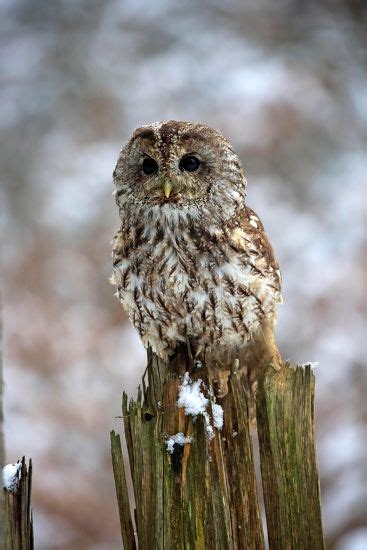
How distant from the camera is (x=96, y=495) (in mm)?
2553

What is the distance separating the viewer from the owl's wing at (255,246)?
1679mm

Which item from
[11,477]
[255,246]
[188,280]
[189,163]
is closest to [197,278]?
[188,280]

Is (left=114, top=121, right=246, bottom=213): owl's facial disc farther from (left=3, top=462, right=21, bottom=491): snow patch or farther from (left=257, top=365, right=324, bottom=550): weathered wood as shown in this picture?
(left=3, top=462, right=21, bottom=491): snow patch

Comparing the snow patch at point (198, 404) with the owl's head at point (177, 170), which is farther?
the owl's head at point (177, 170)

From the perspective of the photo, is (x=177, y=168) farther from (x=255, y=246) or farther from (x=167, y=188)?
(x=255, y=246)

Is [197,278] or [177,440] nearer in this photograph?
[177,440]

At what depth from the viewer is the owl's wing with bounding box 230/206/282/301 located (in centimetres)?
168

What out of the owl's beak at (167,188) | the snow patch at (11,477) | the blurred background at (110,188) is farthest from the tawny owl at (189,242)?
the blurred background at (110,188)

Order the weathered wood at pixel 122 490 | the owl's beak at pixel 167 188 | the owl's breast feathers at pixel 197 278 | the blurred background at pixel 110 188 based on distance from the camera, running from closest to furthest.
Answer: the weathered wood at pixel 122 490
the owl's beak at pixel 167 188
the owl's breast feathers at pixel 197 278
the blurred background at pixel 110 188

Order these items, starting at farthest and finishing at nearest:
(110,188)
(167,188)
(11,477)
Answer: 1. (110,188)
2. (167,188)
3. (11,477)

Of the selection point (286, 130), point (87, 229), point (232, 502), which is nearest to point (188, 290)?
point (232, 502)

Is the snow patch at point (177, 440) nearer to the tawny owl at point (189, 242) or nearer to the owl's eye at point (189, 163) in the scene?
the tawny owl at point (189, 242)

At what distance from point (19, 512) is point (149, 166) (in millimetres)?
859

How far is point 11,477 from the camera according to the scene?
3.66 feet
